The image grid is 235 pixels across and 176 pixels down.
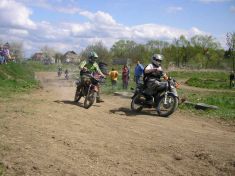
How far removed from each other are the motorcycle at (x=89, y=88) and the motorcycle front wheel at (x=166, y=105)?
2.25 m

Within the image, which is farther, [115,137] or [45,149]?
[115,137]

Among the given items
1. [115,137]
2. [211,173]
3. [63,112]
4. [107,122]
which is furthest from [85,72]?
[211,173]

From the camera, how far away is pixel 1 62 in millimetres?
28891

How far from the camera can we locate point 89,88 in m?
14.0

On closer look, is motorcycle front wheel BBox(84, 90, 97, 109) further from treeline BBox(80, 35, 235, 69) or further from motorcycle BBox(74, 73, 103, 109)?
treeline BBox(80, 35, 235, 69)

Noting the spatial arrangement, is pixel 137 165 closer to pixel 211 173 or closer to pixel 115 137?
pixel 211 173

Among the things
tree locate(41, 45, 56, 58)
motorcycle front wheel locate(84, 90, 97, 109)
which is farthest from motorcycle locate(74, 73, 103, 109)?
tree locate(41, 45, 56, 58)

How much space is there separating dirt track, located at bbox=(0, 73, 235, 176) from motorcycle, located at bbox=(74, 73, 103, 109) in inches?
78.6

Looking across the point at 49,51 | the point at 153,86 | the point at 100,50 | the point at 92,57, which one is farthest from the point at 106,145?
the point at 49,51

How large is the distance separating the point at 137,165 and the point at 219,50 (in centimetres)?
9421

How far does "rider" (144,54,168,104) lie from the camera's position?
13.1 m

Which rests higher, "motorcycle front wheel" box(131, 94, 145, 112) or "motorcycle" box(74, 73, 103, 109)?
"motorcycle" box(74, 73, 103, 109)

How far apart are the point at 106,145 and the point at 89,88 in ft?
20.6

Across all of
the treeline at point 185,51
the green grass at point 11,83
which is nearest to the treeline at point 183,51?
the treeline at point 185,51
